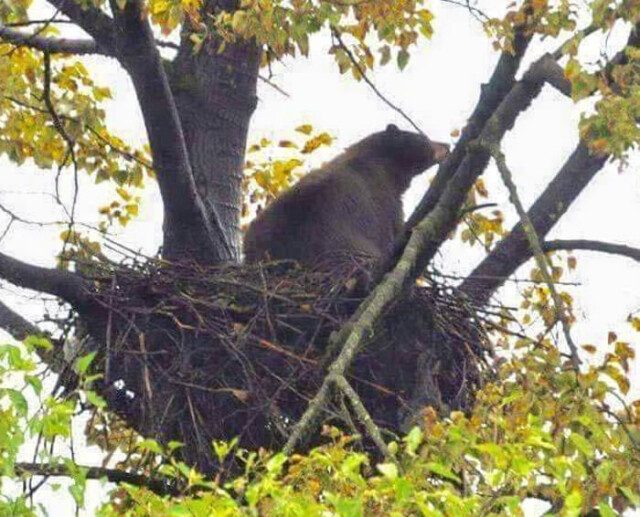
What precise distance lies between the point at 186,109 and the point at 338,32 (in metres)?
1.05

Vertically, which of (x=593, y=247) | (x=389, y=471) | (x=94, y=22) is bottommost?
(x=389, y=471)

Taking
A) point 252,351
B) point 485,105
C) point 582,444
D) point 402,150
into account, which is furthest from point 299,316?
point 402,150

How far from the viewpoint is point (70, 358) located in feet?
30.9

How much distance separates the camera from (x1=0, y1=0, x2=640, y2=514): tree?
6.60 metres

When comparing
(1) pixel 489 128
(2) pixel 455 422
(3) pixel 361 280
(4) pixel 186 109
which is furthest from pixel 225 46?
(2) pixel 455 422

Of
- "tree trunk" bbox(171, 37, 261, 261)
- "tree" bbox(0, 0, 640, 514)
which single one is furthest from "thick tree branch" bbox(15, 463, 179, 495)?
"tree trunk" bbox(171, 37, 261, 261)

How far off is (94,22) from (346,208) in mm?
2610

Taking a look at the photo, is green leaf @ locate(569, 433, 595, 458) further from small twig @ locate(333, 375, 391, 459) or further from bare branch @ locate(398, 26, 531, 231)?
bare branch @ locate(398, 26, 531, 231)

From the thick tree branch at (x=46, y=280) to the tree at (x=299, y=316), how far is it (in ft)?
0.04

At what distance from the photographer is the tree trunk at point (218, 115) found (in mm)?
10922

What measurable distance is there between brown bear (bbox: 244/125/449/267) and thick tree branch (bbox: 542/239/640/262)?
1602mm

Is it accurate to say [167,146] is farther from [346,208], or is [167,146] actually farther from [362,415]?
[362,415]

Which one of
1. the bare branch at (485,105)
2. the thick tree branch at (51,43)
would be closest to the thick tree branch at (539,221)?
the bare branch at (485,105)

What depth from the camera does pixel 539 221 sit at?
9609 mm
